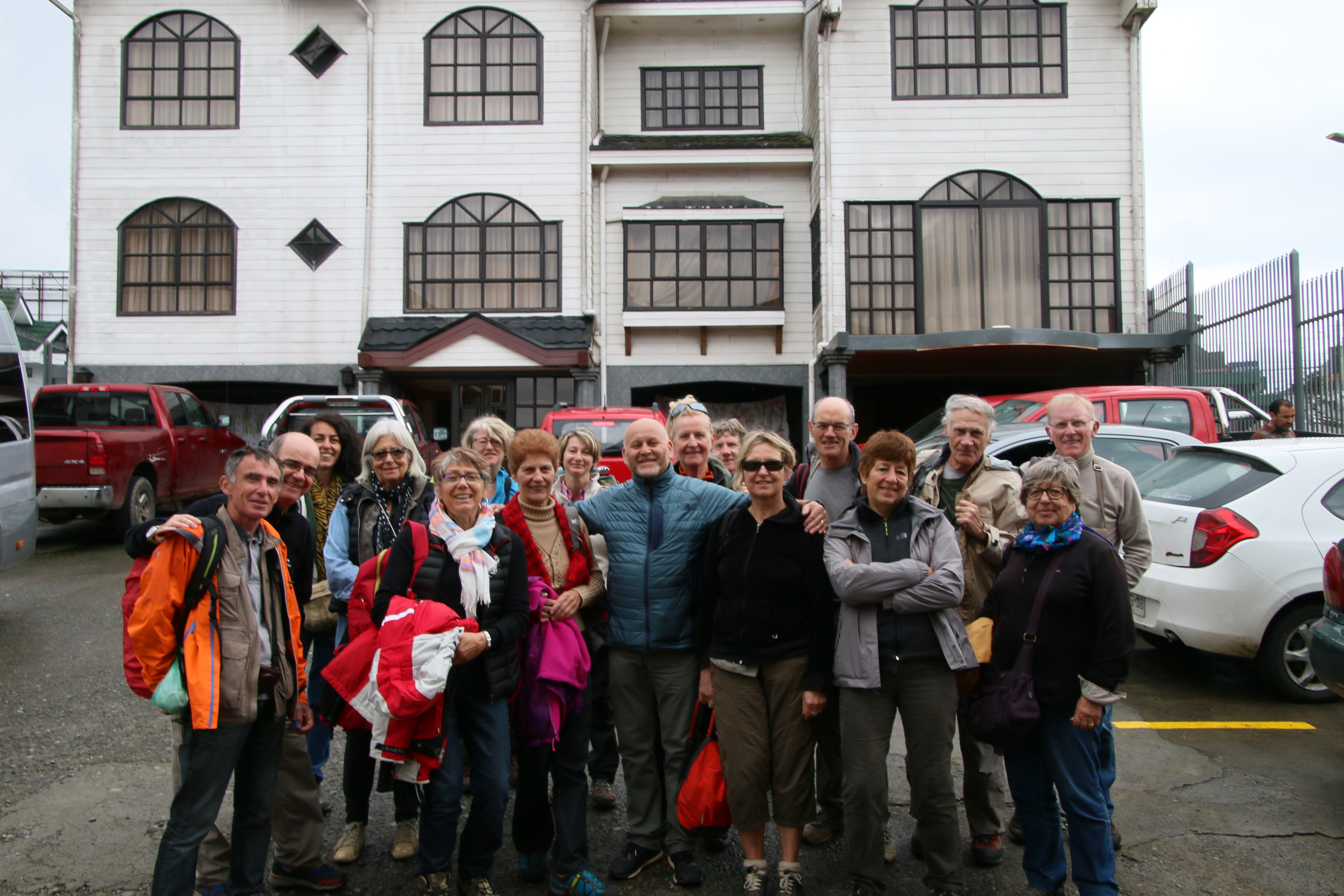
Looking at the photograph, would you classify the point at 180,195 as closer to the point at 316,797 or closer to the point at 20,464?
the point at 20,464

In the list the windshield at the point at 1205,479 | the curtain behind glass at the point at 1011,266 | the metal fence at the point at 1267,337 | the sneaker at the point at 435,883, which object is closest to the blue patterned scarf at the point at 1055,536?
the windshield at the point at 1205,479

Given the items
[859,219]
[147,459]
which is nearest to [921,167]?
[859,219]

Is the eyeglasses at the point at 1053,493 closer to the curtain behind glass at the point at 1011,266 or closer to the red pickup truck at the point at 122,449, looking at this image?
the red pickup truck at the point at 122,449

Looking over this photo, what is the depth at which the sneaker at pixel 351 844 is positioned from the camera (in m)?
3.38

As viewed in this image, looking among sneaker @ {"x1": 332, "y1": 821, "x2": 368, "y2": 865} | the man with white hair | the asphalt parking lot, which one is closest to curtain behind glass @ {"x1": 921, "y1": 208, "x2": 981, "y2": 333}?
the asphalt parking lot

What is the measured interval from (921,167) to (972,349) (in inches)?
133

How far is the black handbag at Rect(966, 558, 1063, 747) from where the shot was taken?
2.94 m

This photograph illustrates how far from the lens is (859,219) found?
47.9ft

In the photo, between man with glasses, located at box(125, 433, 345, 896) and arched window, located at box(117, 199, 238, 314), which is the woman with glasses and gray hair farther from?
arched window, located at box(117, 199, 238, 314)

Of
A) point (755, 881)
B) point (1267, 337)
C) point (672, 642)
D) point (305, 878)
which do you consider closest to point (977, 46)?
point (1267, 337)

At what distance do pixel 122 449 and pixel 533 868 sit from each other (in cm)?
827

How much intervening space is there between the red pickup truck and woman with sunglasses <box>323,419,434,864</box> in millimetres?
6501

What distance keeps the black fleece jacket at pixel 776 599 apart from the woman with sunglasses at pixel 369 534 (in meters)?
1.36

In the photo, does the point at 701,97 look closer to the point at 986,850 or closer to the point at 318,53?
the point at 318,53
